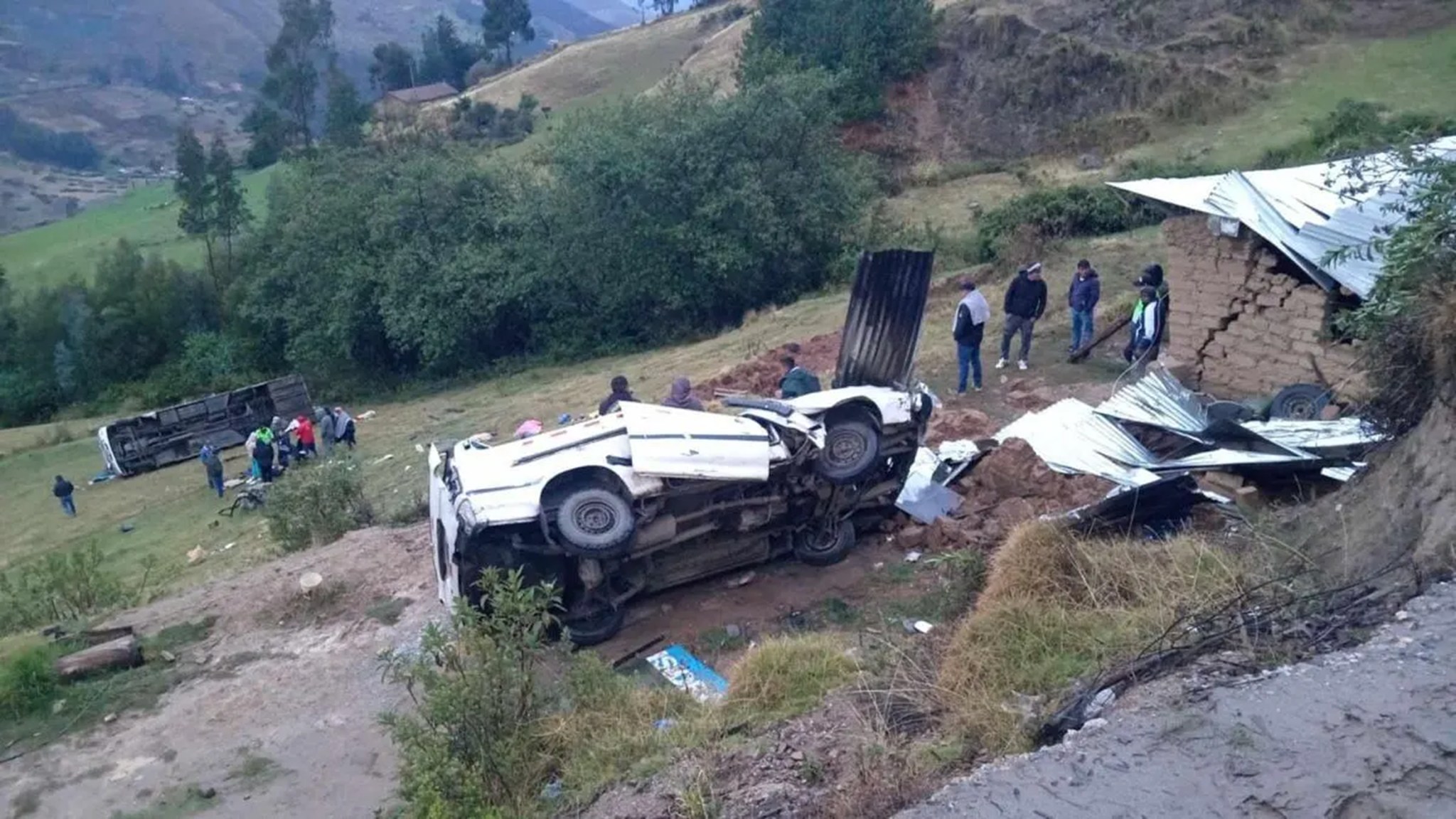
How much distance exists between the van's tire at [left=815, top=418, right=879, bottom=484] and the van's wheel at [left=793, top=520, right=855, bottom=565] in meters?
0.65

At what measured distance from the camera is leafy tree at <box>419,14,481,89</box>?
7900 centimetres

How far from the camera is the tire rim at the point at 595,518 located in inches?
308

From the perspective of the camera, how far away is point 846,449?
28.8 ft

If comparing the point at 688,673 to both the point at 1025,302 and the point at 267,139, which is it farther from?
the point at 267,139

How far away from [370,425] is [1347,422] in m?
20.9

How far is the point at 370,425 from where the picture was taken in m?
24.8

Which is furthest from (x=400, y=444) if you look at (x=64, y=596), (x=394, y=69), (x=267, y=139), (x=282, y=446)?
(x=394, y=69)

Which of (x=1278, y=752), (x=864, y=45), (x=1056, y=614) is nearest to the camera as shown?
(x=1278, y=752)

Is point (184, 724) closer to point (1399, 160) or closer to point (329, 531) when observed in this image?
point (329, 531)

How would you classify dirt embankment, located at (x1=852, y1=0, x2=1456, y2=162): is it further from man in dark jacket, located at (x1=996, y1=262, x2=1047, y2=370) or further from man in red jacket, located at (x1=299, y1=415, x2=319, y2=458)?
man in red jacket, located at (x1=299, y1=415, x2=319, y2=458)

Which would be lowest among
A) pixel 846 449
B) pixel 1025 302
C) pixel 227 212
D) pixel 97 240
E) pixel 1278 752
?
pixel 1278 752

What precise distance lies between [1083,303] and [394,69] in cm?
7635

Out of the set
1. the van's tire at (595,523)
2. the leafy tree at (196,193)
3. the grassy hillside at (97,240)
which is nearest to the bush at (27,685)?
the van's tire at (595,523)

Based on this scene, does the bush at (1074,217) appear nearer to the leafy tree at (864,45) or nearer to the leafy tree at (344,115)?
the leafy tree at (864,45)
